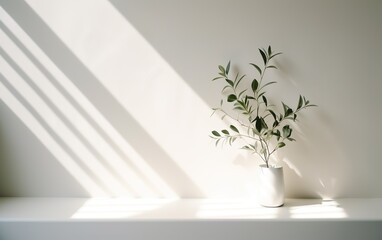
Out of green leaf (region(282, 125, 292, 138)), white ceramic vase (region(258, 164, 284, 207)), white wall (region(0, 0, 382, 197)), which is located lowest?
white ceramic vase (region(258, 164, 284, 207))

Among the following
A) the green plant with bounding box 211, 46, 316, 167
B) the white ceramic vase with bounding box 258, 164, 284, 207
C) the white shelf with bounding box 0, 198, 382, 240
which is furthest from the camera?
the green plant with bounding box 211, 46, 316, 167

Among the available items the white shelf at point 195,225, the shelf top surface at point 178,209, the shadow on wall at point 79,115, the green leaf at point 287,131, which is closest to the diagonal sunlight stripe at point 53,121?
the shadow on wall at point 79,115

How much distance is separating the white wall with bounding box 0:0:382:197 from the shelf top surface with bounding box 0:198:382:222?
0.28 ft

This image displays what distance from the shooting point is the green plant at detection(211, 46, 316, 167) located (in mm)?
1821

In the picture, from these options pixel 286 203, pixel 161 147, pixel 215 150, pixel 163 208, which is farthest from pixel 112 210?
pixel 286 203

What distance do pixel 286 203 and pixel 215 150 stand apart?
0.53 metres

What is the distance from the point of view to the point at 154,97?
190cm

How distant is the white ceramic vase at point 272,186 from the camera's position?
1695 millimetres

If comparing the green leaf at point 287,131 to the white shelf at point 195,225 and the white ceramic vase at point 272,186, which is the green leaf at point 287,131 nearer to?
the white ceramic vase at point 272,186

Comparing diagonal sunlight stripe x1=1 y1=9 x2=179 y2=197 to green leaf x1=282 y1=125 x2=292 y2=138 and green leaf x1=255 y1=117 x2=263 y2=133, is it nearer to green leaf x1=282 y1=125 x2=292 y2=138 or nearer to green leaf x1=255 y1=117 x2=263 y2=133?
green leaf x1=255 y1=117 x2=263 y2=133

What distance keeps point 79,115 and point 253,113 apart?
43.7 inches

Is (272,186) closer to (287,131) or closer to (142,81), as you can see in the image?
(287,131)

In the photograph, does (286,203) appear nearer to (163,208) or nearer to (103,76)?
(163,208)

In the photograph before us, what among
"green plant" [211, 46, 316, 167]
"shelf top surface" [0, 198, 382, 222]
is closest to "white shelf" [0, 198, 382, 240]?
"shelf top surface" [0, 198, 382, 222]
